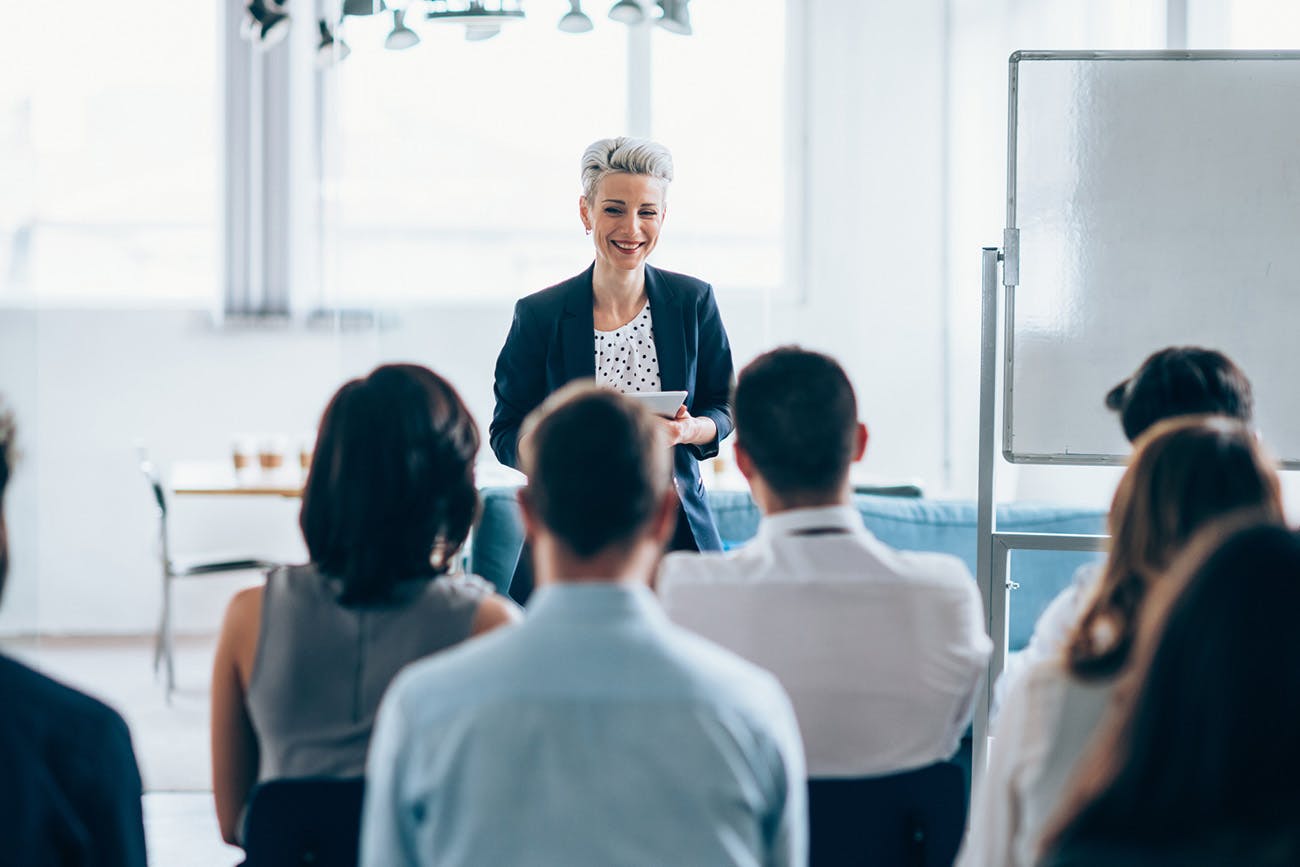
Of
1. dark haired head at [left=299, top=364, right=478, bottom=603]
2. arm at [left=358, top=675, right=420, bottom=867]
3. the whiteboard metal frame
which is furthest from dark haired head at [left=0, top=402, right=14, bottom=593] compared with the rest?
the whiteboard metal frame

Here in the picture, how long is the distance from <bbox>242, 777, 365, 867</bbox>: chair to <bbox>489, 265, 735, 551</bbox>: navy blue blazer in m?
1.08

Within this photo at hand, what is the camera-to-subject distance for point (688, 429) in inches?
88.1

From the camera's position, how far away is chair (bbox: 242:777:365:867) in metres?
1.32

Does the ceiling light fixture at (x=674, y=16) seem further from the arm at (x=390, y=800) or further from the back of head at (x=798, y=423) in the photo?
the arm at (x=390, y=800)

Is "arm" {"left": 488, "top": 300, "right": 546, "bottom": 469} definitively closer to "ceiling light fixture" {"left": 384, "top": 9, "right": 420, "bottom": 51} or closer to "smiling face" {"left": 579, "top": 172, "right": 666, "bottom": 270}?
"smiling face" {"left": 579, "top": 172, "right": 666, "bottom": 270}

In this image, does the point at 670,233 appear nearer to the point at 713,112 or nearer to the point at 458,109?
the point at 713,112

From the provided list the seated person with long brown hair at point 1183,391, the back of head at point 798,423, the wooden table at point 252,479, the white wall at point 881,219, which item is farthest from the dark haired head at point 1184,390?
the white wall at point 881,219

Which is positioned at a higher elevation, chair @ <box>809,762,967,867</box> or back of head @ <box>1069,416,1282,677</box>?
back of head @ <box>1069,416,1282,677</box>

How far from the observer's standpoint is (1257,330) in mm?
2490

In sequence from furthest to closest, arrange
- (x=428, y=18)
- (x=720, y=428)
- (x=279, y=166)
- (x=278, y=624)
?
(x=279, y=166)
(x=428, y=18)
(x=720, y=428)
(x=278, y=624)

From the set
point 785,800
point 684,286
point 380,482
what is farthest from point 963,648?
point 684,286

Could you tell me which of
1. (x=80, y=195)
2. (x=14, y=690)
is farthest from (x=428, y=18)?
(x=14, y=690)

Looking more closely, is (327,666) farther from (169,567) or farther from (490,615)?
(169,567)

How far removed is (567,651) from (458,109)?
478 cm
